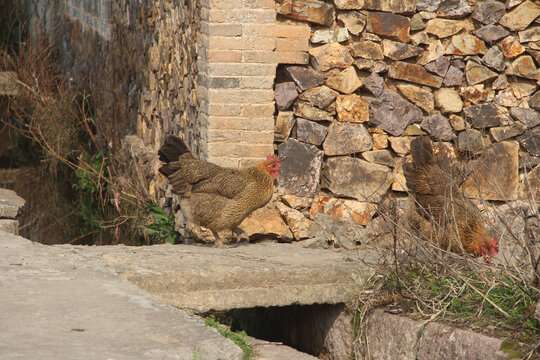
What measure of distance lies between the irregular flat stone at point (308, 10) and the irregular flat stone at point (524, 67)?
5.00ft

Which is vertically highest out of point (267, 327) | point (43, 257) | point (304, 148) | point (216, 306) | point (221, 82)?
point (221, 82)

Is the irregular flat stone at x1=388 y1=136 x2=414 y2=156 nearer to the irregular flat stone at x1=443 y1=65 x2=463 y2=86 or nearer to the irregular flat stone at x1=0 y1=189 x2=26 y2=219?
the irregular flat stone at x1=443 y1=65 x2=463 y2=86

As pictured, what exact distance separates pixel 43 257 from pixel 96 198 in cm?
509

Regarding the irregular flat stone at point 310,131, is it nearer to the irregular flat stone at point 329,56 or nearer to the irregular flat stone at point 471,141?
the irregular flat stone at point 329,56

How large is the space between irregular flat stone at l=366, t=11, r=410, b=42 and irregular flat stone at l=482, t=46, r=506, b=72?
0.68 meters

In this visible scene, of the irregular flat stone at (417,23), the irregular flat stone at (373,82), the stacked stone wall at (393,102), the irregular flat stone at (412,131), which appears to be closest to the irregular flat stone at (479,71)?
the stacked stone wall at (393,102)

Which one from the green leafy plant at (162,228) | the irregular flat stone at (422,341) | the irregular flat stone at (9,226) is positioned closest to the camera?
the irregular flat stone at (422,341)

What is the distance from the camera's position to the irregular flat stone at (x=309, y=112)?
6012 millimetres

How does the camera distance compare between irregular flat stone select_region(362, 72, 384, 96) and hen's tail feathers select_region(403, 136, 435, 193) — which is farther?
irregular flat stone select_region(362, 72, 384, 96)

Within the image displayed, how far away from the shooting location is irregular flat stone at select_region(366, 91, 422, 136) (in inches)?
241

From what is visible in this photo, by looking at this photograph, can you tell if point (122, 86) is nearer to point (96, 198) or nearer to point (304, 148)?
point (96, 198)

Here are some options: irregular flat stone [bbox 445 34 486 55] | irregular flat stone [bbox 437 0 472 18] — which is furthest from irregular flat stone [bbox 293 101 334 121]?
irregular flat stone [bbox 437 0 472 18]

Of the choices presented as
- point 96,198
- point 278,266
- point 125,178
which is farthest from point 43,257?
point 96,198

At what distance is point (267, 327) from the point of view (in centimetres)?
566
